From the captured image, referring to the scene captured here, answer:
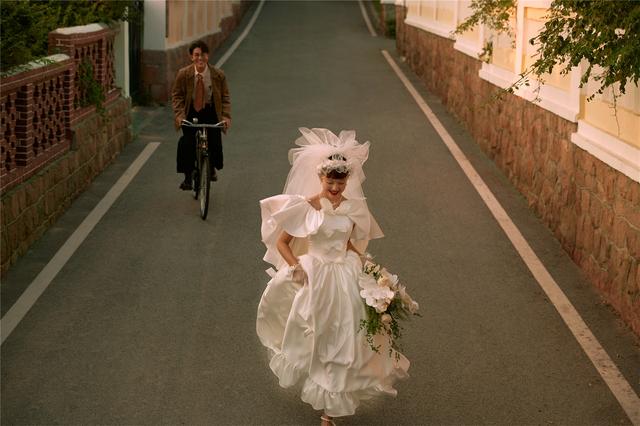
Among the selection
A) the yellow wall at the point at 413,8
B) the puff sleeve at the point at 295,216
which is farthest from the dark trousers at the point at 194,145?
the yellow wall at the point at 413,8

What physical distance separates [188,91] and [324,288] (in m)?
7.07

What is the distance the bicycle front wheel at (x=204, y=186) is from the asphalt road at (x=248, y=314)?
0.14 meters

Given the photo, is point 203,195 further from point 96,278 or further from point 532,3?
point 532,3

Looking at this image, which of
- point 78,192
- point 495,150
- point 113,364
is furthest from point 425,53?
point 113,364

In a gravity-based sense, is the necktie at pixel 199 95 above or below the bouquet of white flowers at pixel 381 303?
above

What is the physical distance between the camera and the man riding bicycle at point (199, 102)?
45.4 ft

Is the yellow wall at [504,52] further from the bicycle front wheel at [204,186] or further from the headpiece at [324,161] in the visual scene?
the headpiece at [324,161]

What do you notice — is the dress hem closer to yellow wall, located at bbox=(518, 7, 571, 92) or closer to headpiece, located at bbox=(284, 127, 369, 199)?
headpiece, located at bbox=(284, 127, 369, 199)

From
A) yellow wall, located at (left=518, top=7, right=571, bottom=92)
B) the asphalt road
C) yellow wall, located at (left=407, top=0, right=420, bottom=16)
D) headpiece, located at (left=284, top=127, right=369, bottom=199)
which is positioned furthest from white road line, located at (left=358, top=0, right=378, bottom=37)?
headpiece, located at (left=284, top=127, right=369, bottom=199)

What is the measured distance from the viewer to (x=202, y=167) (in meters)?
13.7

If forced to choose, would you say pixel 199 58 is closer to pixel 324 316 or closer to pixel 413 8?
pixel 324 316

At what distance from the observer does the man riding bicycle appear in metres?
13.8

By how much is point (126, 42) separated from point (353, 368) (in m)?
14.9

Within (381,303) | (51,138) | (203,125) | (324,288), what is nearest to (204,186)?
(203,125)
